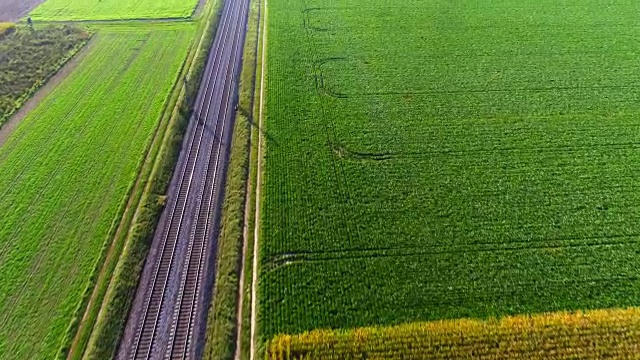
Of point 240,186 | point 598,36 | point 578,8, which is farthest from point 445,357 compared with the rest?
point 578,8

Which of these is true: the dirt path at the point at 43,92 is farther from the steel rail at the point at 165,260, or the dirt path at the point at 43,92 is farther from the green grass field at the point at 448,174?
the green grass field at the point at 448,174

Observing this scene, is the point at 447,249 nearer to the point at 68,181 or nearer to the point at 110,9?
the point at 68,181

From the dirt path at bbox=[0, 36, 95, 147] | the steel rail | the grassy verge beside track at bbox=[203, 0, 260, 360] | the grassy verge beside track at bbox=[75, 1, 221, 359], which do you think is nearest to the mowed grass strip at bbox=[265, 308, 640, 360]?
the grassy verge beside track at bbox=[203, 0, 260, 360]

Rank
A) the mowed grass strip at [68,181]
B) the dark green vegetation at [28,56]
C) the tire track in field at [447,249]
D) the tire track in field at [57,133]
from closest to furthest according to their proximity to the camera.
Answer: the mowed grass strip at [68,181]
the tire track in field at [447,249]
the tire track in field at [57,133]
the dark green vegetation at [28,56]

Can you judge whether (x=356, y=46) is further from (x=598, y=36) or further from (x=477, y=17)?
(x=598, y=36)

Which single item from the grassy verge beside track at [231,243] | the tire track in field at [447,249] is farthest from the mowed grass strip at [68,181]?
the tire track in field at [447,249]

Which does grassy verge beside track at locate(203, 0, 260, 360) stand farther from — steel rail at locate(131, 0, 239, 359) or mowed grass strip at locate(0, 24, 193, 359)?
mowed grass strip at locate(0, 24, 193, 359)

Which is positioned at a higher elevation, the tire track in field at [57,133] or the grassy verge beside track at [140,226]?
the tire track in field at [57,133]

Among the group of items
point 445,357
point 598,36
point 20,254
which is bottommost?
point 445,357
